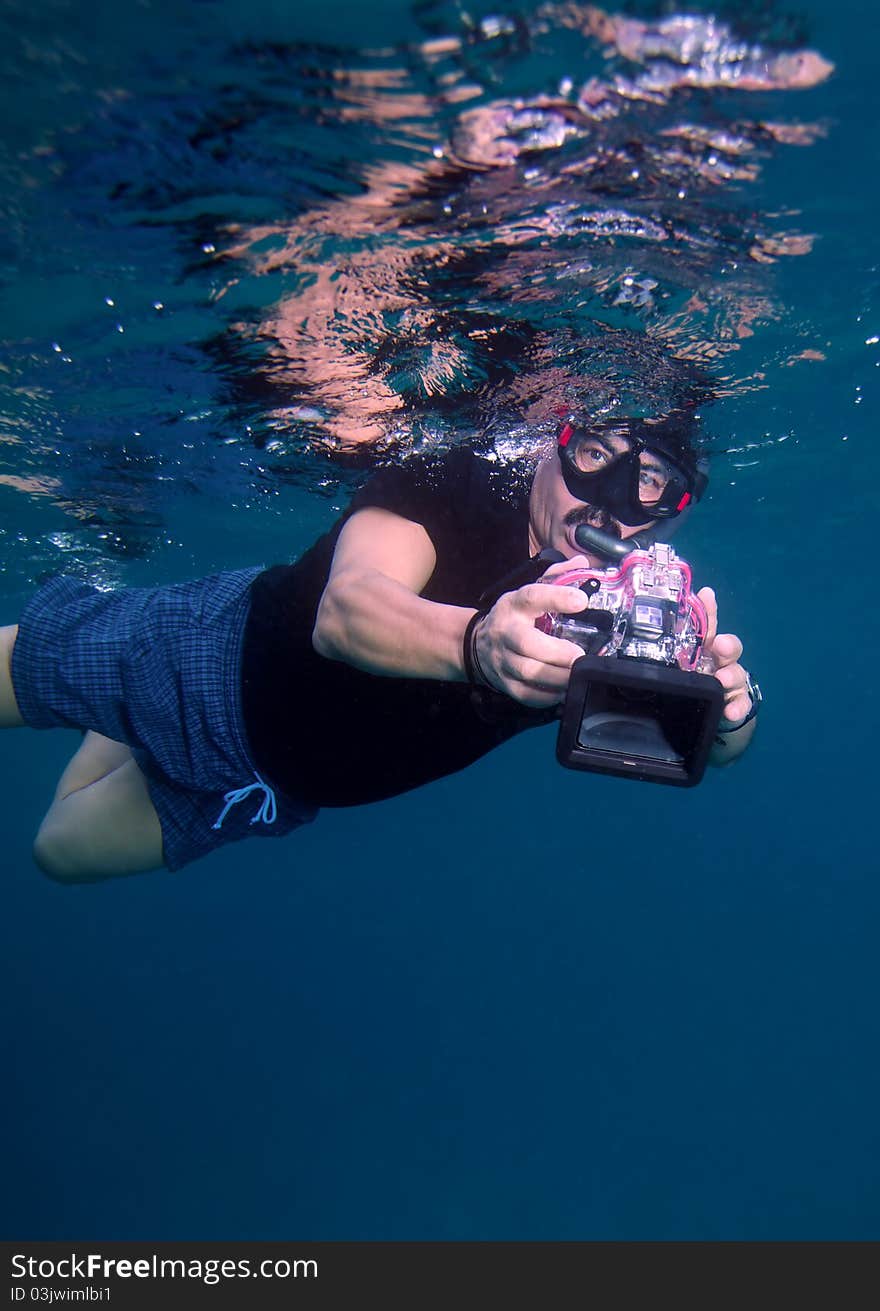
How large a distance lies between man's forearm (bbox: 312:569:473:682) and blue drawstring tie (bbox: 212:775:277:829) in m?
1.52

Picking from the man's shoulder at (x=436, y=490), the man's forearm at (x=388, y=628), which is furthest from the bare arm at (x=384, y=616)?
the man's shoulder at (x=436, y=490)

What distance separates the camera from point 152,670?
3885 millimetres

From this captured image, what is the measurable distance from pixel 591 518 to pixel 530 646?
2.70m

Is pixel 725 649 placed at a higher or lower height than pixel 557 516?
lower

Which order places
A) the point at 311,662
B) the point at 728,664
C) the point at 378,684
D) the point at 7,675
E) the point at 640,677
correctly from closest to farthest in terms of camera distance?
1. the point at 640,677
2. the point at 728,664
3. the point at 378,684
4. the point at 311,662
5. the point at 7,675

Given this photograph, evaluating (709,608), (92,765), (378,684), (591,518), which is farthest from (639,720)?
(92,765)

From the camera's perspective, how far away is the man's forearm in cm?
258

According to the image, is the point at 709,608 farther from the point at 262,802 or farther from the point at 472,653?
the point at 262,802

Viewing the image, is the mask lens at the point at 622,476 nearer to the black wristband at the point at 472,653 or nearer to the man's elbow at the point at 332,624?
the man's elbow at the point at 332,624

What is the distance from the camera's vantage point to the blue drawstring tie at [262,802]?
14.0 feet

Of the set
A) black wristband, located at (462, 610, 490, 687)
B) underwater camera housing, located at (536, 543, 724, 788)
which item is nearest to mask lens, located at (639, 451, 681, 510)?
underwater camera housing, located at (536, 543, 724, 788)

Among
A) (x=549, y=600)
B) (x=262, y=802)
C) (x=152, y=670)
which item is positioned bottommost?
(x=262, y=802)

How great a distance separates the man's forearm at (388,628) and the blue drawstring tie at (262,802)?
1.52 metres

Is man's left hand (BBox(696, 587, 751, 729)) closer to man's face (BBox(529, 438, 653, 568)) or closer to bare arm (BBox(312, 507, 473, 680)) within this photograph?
bare arm (BBox(312, 507, 473, 680))
